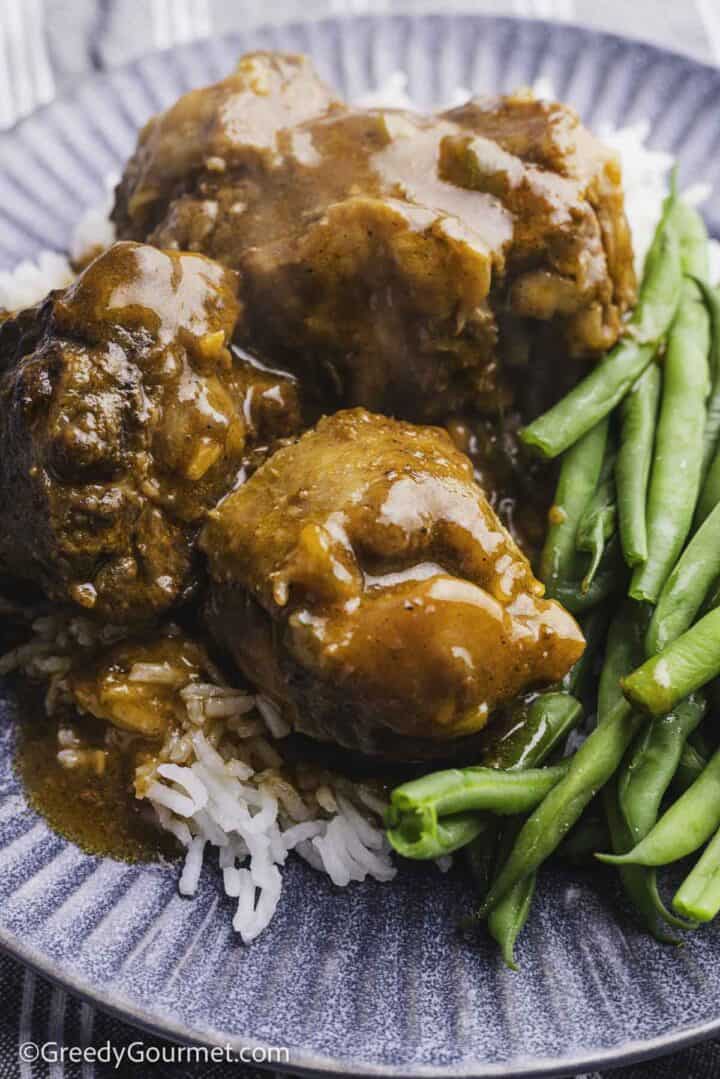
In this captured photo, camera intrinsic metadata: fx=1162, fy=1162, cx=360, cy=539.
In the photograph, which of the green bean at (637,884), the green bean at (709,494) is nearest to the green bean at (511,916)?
the green bean at (637,884)

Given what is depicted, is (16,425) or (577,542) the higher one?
(16,425)

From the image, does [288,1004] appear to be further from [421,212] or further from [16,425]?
[421,212]

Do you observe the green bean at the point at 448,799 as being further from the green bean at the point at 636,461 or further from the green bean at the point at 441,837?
the green bean at the point at 636,461

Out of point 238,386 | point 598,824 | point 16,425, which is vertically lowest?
point 598,824

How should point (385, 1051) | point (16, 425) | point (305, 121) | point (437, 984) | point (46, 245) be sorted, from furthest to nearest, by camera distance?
point (46, 245) → point (305, 121) → point (16, 425) → point (437, 984) → point (385, 1051)

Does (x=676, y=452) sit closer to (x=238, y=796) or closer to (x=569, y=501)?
(x=569, y=501)

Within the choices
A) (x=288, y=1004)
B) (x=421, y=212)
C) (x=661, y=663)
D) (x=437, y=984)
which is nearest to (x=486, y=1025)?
(x=437, y=984)

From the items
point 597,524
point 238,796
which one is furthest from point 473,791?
point 597,524
